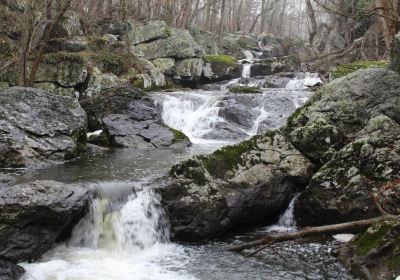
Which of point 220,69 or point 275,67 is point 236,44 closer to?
point 275,67

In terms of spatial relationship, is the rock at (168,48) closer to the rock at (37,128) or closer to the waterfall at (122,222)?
the rock at (37,128)

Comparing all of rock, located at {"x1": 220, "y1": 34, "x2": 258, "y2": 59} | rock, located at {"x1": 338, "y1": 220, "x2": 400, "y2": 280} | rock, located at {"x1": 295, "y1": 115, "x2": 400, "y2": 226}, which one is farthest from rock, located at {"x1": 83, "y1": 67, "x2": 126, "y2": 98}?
rock, located at {"x1": 220, "y1": 34, "x2": 258, "y2": 59}

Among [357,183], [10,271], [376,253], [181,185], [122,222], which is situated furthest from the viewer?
[181,185]

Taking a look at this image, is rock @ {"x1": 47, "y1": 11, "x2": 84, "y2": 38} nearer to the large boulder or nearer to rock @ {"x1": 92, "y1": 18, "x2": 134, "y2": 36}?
rock @ {"x1": 92, "y1": 18, "x2": 134, "y2": 36}

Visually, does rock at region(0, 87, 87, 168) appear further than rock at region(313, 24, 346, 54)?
No

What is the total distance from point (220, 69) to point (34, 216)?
20.3m

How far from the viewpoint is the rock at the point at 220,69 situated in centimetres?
2552

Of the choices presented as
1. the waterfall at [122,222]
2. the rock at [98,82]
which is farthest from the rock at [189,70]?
the waterfall at [122,222]

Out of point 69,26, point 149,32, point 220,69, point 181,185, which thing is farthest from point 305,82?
point 181,185

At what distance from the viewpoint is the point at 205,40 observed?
34.2 meters

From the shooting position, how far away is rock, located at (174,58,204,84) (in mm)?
24219

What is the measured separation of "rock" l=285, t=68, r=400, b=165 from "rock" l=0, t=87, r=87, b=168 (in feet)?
19.1

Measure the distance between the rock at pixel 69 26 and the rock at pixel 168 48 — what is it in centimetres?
373

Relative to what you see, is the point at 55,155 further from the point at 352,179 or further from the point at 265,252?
the point at 352,179
